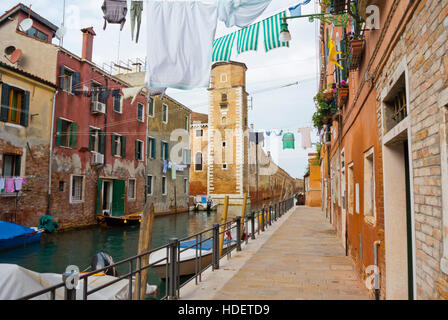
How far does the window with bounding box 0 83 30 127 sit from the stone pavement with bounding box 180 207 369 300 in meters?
10.5

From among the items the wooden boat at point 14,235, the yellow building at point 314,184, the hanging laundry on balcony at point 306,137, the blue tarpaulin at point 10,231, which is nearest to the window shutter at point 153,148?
the hanging laundry on balcony at point 306,137

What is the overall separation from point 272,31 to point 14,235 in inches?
431

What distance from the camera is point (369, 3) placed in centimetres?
393

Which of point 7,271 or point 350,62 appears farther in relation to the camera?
point 350,62

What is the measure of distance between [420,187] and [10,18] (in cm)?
1869

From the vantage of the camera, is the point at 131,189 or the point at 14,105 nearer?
the point at 14,105

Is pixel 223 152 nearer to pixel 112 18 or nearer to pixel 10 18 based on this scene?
pixel 10 18

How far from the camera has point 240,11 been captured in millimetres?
6090

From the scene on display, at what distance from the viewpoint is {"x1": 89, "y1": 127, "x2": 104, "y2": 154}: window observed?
1794cm

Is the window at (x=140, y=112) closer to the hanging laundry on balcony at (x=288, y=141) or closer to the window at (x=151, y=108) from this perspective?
the window at (x=151, y=108)

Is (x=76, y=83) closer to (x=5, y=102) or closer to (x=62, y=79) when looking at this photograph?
(x=62, y=79)

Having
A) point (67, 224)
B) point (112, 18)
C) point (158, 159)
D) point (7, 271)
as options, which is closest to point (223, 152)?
point (158, 159)

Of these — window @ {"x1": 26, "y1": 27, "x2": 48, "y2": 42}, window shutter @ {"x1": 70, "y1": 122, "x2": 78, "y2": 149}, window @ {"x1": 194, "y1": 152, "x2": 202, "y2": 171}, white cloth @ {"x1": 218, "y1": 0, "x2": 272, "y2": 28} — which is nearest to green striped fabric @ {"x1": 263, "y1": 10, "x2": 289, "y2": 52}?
white cloth @ {"x1": 218, "y1": 0, "x2": 272, "y2": 28}

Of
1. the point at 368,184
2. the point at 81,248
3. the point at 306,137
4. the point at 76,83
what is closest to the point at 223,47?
the point at 368,184
